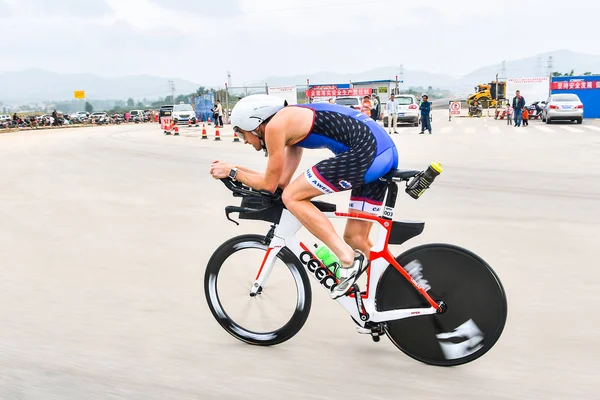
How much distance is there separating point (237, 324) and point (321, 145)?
1.38m

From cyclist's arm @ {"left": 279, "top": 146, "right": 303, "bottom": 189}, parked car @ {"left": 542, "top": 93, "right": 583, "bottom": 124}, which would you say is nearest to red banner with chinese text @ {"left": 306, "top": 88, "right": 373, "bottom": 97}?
parked car @ {"left": 542, "top": 93, "right": 583, "bottom": 124}

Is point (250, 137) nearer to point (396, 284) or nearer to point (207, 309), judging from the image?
point (396, 284)

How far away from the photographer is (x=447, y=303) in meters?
3.36

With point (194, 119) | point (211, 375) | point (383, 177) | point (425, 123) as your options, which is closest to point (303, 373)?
point (211, 375)

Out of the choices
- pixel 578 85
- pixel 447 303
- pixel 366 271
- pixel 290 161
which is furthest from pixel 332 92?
pixel 447 303

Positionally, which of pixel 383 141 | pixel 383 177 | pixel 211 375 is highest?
pixel 383 141

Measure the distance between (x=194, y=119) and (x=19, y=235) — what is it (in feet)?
108

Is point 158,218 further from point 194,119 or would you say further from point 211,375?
point 194,119

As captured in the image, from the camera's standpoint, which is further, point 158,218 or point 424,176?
point 158,218

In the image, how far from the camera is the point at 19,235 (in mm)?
7148

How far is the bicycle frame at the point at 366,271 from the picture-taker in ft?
11.1

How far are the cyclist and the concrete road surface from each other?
0.70m

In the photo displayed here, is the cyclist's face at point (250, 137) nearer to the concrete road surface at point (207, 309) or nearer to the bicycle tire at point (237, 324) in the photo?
the bicycle tire at point (237, 324)

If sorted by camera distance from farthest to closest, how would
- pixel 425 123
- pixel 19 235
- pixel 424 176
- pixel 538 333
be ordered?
1. pixel 425 123
2. pixel 19 235
3. pixel 538 333
4. pixel 424 176
